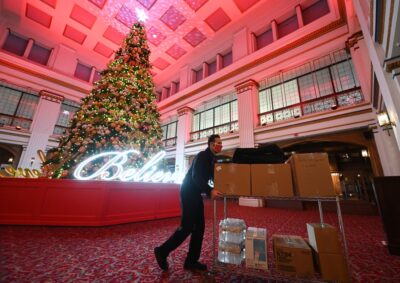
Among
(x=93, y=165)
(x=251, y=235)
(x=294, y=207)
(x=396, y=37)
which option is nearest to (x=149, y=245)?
(x=251, y=235)

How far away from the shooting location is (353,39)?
6555 millimetres

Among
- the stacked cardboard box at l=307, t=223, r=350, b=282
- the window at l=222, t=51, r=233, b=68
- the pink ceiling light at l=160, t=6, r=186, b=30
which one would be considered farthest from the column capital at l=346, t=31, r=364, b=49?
the stacked cardboard box at l=307, t=223, r=350, b=282

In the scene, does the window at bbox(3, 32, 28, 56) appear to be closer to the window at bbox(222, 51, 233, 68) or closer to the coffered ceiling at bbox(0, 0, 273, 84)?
the coffered ceiling at bbox(0, 0, 273, 84)

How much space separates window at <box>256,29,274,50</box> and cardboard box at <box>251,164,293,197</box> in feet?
32.3

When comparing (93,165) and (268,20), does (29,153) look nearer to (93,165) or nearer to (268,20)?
(93,165)

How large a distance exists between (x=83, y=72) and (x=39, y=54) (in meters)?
2.44

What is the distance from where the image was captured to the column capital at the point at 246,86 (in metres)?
9.23

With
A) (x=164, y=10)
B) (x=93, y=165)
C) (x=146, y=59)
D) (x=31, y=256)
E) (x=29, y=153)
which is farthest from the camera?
(x=29, y=153)

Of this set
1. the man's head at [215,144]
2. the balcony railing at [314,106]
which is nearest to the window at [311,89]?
the balcony railing at [314,106]

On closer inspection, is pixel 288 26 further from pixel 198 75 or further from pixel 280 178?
pixel 280 178

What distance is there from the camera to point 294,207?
8180mm

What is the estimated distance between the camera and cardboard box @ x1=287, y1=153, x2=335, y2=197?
1.61m

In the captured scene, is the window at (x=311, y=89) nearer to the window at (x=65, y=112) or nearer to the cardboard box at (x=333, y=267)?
the cardboard box at (x=333, y=267)

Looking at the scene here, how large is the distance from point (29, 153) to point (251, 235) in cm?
1305
